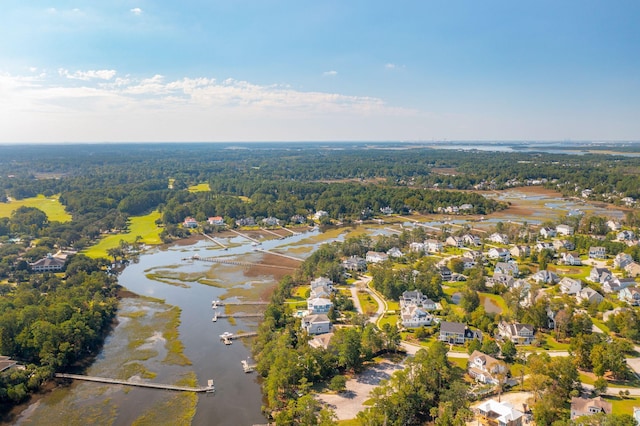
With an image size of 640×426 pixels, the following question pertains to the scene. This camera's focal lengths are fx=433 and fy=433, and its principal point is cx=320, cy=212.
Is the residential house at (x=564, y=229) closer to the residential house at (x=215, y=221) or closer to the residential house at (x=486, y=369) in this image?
the residential house at (x=486, y=369)

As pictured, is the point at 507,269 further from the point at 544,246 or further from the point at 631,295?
A: the point at 544,246

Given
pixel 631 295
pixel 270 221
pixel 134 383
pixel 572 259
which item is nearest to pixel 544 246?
pixel 572 259

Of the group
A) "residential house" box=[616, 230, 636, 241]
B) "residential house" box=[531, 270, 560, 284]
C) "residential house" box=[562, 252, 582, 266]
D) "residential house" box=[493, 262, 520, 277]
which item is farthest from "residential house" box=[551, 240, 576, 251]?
"residential house" box=[531, 270, 560, 284]

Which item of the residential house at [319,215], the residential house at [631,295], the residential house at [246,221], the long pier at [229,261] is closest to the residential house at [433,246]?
the long pier at [229,261]

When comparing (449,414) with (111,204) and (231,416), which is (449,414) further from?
(111,204)

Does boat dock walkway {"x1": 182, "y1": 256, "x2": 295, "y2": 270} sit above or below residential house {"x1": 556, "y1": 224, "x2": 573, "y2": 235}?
below

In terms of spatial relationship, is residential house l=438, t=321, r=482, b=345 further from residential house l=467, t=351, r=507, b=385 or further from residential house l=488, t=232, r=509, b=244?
residential house l=488, t=232, r=509, b=244
